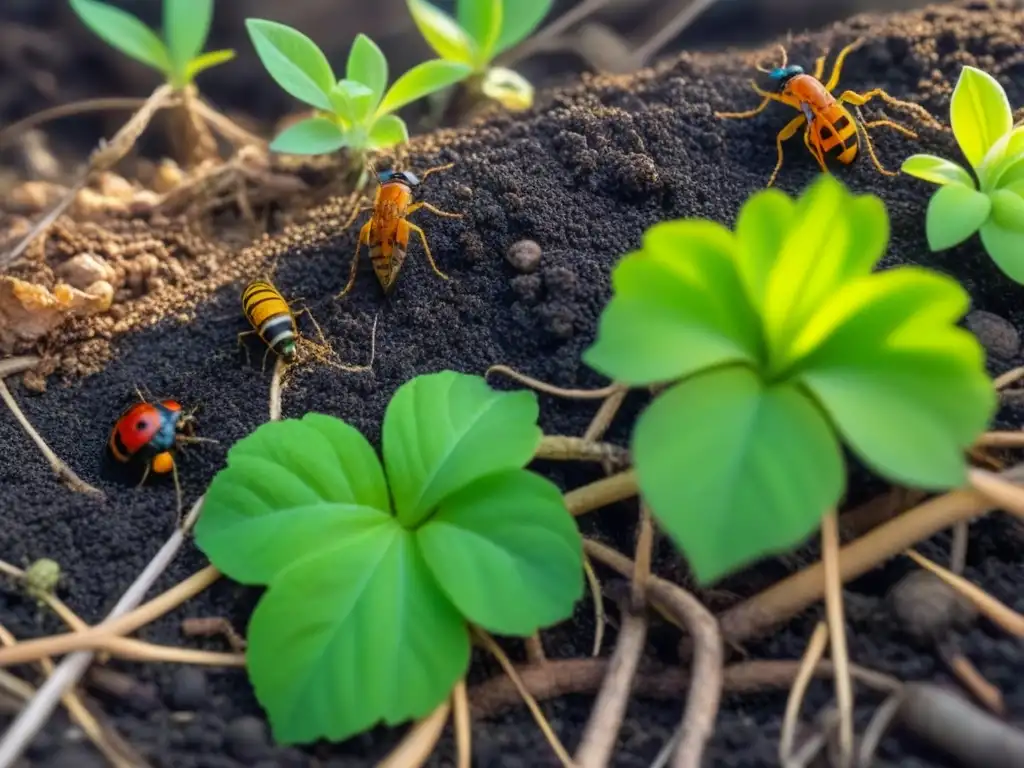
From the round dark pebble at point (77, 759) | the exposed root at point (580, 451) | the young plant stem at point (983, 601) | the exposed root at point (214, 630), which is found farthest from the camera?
the exposed root at point (580, 451)

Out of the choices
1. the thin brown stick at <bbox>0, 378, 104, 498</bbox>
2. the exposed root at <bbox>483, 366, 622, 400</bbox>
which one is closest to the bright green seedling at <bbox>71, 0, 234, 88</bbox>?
the thin brown stick at <bbox>0, 378, 104, 498</bbox>

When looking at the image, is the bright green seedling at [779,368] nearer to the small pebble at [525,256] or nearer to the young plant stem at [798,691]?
the young plant stem at [798,691]

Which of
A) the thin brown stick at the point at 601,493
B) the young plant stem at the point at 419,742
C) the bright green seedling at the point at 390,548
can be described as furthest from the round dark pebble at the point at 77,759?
the thin brown stick at the point at 601,493

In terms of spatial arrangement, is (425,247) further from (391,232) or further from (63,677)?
(63,677)

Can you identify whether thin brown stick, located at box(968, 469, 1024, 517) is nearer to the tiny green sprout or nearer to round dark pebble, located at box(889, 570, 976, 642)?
round dark pebble, located at box(889, 570, 976, 642)

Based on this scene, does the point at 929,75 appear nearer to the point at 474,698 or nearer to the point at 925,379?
the point at 925,379

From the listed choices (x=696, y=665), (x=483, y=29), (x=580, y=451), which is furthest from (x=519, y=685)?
(x=483, y=29)
